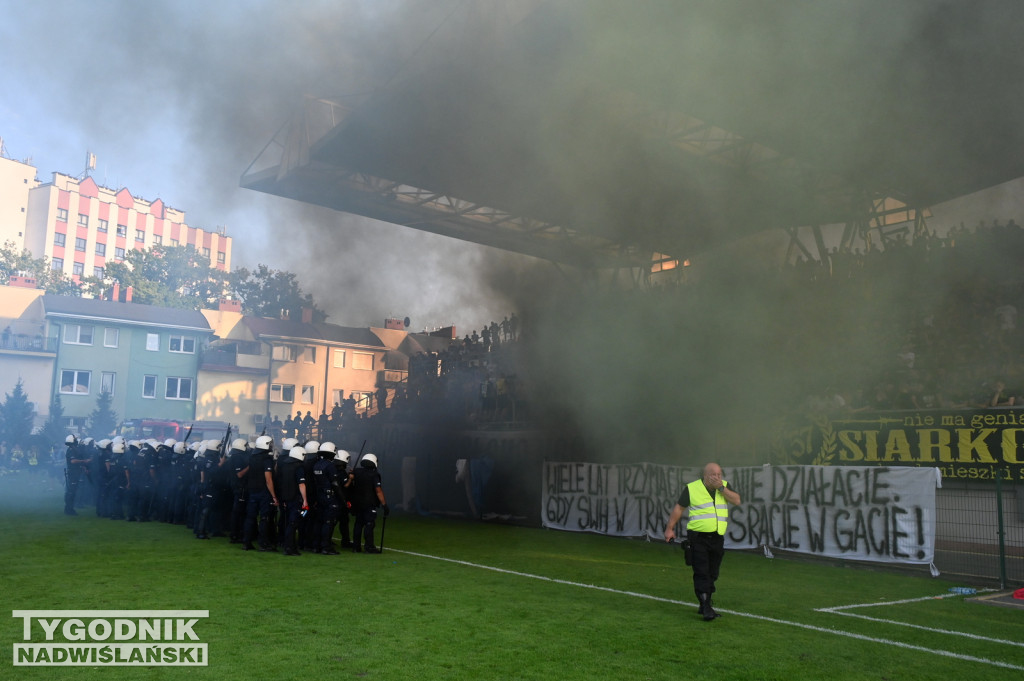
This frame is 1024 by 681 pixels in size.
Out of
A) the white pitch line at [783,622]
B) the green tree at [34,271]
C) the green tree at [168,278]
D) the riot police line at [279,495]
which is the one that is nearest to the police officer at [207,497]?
the riot police line at [279,495]

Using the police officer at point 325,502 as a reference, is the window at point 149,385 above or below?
above

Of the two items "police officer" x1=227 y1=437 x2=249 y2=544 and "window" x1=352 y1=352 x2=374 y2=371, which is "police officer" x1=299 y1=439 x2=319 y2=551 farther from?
"window" x1=352 y1=352 x2=374 y2=371

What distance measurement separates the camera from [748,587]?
8.07 m

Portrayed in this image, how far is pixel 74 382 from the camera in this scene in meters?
34.2

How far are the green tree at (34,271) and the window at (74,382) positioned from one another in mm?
16518

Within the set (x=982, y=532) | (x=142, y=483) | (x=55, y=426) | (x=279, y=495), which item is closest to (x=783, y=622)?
(x=982, y=532)

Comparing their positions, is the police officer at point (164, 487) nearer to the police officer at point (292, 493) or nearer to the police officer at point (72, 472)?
the police officer at point (72, 472)

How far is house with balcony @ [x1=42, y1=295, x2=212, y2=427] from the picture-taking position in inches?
1344

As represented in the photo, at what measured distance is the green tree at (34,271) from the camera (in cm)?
4912

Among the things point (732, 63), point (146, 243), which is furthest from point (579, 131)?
point (146, 243)

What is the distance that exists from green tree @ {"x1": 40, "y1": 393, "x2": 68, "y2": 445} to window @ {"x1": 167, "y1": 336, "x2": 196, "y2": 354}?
20.5 feet

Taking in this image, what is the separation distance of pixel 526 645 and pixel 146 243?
2963 inches

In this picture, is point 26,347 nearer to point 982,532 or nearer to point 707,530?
point 707,530

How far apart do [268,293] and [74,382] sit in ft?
31.4
